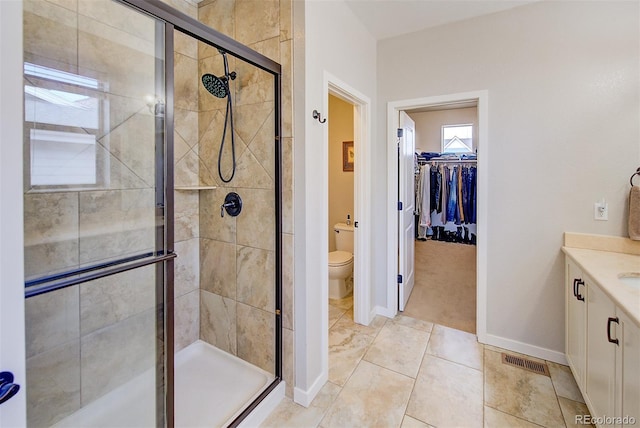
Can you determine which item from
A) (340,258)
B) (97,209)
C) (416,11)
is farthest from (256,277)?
(416,11)

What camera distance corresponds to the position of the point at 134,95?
1498 millimetres

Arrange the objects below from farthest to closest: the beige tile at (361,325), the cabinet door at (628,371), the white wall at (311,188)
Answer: the beige tile at (361,325) → the white wall at (311,188) → the cabinet door at (628,371)

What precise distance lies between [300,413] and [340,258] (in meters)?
1.75

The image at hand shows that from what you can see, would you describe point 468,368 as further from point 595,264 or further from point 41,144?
point 41,144

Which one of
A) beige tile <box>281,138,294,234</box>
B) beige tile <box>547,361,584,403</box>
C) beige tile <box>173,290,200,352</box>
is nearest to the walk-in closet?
beige tile <box>547,361,584,403</box>

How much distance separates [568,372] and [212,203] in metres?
2.86

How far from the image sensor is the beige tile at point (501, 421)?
1.67 metres

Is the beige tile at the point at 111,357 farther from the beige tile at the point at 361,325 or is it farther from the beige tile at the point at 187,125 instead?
the beige tile at the point at 361,325

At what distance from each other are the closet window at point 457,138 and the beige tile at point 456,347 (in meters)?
4.28

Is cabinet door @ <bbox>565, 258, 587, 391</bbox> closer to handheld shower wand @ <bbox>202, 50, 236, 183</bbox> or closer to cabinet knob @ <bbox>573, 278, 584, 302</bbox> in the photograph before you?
cabinet knob @ <bbox>573, 278, 584, 302</bbox>

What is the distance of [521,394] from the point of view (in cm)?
191

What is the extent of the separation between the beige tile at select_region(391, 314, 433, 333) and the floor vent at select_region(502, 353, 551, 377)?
2.01 ft

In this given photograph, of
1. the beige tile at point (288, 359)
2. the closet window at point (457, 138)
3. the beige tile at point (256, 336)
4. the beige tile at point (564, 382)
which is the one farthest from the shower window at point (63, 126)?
the closet window at point (457, 138)

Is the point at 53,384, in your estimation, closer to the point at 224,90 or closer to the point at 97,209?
the point at 97,209
